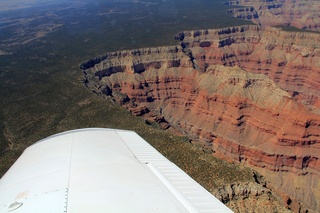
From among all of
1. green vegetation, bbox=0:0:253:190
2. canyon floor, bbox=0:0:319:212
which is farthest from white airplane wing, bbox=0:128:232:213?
green vegetation, bbox=0:0:253:190

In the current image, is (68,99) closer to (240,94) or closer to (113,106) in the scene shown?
(113,106)

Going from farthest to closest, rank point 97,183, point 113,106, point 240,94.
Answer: point 240,94 → point 113,106 → point 97,183

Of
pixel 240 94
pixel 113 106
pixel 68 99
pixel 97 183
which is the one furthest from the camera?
pixel 240 94

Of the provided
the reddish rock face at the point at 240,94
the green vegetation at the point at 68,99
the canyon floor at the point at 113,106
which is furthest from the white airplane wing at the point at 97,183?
the reddish rock face at the point at 240,94

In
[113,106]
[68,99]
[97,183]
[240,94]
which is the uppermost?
[97,183]

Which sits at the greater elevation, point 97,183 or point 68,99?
point 97,183

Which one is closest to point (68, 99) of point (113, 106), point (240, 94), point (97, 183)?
point (113, 106)

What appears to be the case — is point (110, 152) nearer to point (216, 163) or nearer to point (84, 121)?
point (216, 163)

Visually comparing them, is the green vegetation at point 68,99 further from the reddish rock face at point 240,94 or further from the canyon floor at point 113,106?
the reddish rock face at point 240,94
